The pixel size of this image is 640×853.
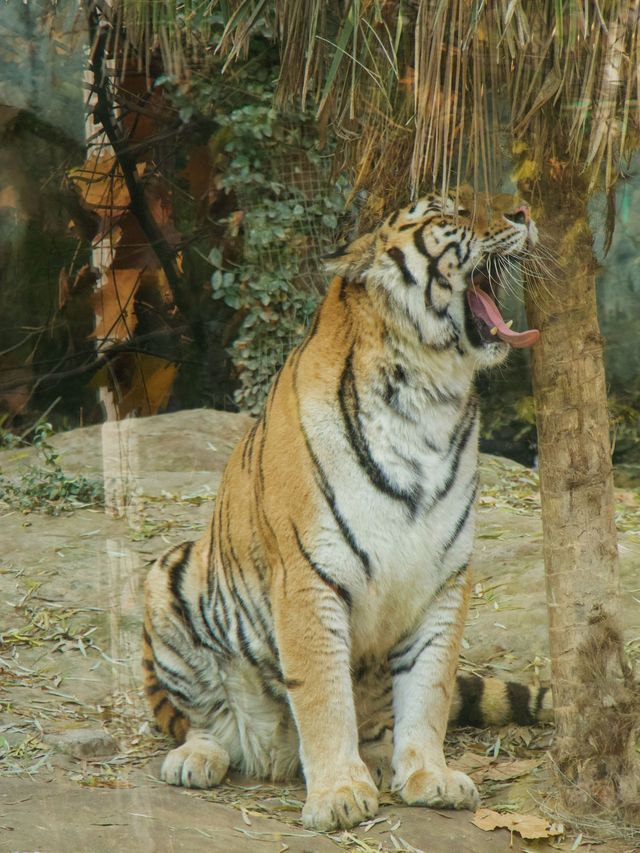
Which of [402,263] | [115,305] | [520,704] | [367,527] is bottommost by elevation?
[520,704]

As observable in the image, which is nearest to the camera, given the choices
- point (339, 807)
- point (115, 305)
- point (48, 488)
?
point (339, 807)

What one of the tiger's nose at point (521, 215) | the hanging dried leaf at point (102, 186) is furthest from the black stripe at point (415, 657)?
A: the hanging dried leaf at point (102, 186)

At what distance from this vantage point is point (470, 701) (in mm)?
2787

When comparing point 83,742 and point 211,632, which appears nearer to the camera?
point 83,742

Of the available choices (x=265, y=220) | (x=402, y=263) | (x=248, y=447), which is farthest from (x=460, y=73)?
(x=265, y=220)

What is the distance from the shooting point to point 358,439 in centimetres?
Result: 243

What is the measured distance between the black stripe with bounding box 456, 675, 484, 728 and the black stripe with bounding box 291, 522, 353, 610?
0.55 meters

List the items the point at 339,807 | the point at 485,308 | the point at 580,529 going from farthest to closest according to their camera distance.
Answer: the point at 485,308 → the point at 580,529 → the point at 339,807

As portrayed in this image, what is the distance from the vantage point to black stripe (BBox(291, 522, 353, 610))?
2369 mm

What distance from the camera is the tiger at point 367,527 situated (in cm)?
237

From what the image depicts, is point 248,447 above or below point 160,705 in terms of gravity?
above

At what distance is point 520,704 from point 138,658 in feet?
3.10

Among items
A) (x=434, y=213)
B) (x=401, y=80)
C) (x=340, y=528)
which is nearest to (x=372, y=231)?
(x=434, y=213)

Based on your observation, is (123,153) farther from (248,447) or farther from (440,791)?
(440,791)
